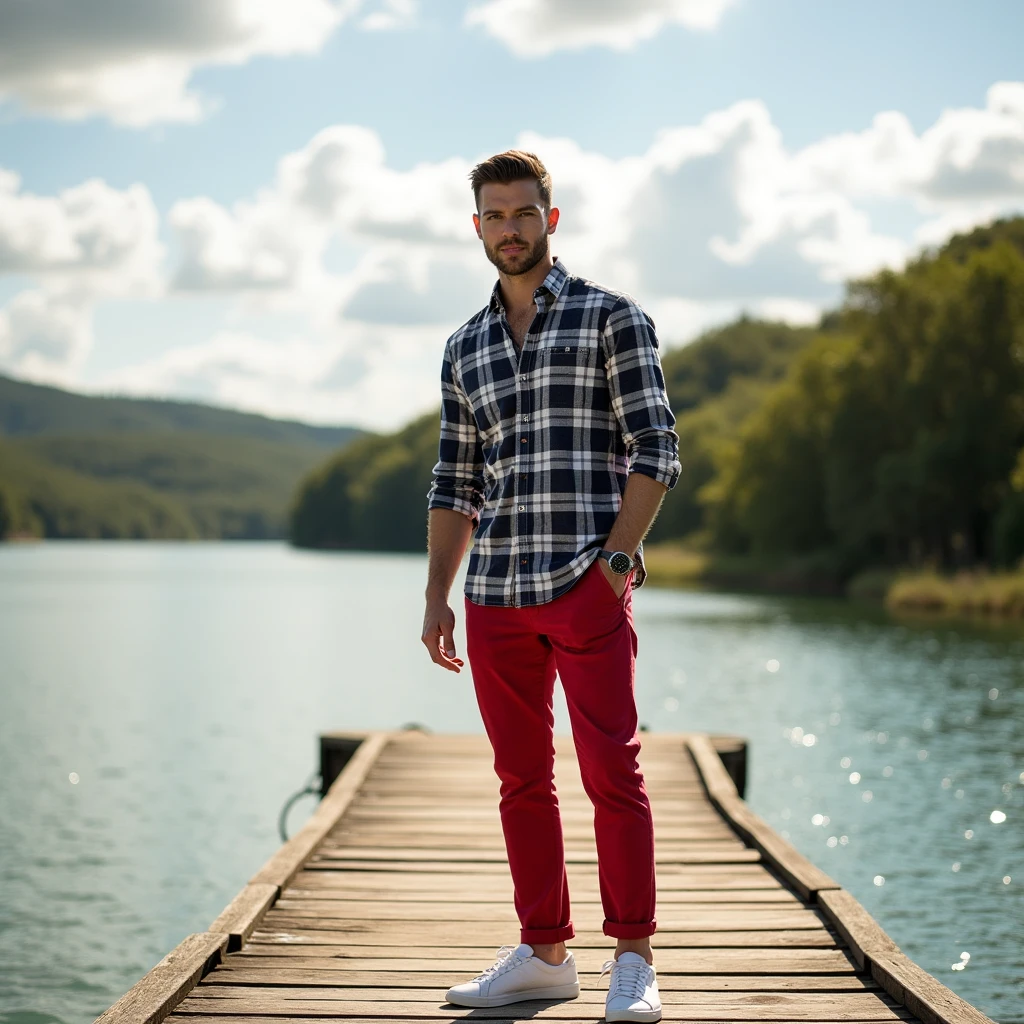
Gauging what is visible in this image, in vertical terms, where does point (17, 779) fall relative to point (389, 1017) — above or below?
below

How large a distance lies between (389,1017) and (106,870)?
6476 mm

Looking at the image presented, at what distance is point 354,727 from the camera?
17.3m

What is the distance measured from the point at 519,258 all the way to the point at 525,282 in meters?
0.08

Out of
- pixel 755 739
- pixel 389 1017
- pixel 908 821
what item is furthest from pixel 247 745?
pixel 389 1017

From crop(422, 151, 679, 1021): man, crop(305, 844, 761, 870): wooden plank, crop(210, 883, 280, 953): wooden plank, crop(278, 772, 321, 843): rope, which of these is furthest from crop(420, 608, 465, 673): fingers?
crop(278, 772, 321, 843): rope

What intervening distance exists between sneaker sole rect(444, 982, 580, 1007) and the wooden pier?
0.03 meters

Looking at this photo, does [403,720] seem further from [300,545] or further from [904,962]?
[300,545]

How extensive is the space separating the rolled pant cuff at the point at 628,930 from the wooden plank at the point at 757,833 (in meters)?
1.48

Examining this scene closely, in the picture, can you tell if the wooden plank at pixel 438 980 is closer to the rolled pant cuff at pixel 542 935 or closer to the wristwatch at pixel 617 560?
the rolled pant cuff at pixel 542 935

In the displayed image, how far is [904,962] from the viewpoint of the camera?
12.9 ft

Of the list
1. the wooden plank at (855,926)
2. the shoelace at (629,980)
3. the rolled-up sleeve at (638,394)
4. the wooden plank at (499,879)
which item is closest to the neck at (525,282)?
the rolled-up sleeve at (638,394)

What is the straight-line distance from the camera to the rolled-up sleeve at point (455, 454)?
12.8 ft

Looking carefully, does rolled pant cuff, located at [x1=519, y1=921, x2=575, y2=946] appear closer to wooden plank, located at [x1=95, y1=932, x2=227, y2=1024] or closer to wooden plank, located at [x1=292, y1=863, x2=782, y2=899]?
wooden plank, located at [x1=95, y1=932, x2=227, y2=1024]

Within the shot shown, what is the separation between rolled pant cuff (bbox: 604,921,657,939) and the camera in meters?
3.61
